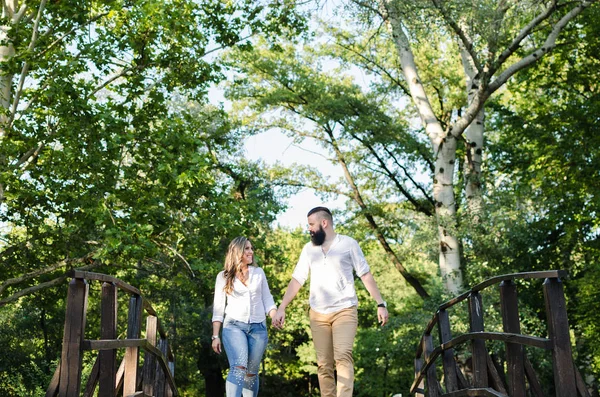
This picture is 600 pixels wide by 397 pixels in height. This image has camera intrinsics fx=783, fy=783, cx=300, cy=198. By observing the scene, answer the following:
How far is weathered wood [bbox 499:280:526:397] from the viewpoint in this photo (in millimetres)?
4980

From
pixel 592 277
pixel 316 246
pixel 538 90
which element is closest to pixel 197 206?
pixel 316 246

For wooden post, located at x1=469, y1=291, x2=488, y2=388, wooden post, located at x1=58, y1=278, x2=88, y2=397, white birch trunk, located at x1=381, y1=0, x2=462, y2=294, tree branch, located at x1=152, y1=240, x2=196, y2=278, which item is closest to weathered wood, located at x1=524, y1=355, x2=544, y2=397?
wooden post, located at x1=469, y1=291, x2=488, y2=388

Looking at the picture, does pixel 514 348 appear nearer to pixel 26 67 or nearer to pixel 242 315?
pixel 242 315

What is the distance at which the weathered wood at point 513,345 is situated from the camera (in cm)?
498

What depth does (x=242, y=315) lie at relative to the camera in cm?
671

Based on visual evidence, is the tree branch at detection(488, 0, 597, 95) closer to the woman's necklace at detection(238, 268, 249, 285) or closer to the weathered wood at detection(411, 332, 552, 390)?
the weathered wood at detection(411, 332, 552, 390)

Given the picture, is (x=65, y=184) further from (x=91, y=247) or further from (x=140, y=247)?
(x=140, y=247)

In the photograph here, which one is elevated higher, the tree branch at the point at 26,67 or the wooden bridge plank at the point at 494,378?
the tree branch at the point at 26,67

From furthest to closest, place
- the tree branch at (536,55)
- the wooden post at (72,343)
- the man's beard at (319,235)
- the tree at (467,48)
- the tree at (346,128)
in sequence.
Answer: the tree at (346,128) → the tree branch at (536,55) → the tree at (467,48) → the man's beard at (319,235) → the wooden post at (72,343)

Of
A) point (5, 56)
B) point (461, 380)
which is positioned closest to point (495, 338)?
point (461, 380)

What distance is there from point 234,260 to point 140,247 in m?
8.64

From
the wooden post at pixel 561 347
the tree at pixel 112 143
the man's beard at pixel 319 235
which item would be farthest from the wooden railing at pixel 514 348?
the tree at pixel 112 143

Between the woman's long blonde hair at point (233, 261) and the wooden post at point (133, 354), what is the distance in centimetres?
135

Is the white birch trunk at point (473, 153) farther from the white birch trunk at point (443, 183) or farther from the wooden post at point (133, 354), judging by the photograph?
the wooden post at point (133, 354)
